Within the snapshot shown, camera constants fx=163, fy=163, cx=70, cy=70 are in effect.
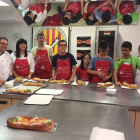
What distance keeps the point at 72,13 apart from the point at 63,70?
915 millimetres

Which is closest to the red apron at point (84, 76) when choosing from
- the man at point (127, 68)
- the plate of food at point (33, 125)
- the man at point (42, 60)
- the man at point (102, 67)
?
the man at point (102, 67)

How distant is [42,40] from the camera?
307 centimetres

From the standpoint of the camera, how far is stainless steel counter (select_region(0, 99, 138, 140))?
0.92 m

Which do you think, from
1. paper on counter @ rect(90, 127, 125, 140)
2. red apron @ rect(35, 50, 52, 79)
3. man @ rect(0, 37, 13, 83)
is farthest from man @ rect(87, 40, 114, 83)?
paper on counter @ rect(90, 127, 125, 140)

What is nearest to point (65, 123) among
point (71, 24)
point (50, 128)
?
point (50, 128)

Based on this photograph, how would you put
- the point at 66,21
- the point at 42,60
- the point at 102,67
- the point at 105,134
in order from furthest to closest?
the point at 42,60
the point at 102,67
the point at 66,21
the point at 105,134

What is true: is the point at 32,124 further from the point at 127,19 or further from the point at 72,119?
the point at 127,19

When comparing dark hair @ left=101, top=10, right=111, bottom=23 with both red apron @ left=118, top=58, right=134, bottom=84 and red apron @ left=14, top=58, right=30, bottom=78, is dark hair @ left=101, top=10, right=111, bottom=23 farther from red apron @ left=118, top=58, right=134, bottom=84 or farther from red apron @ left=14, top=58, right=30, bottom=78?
red apron @ left=14, top=58, right=30, bottom=78

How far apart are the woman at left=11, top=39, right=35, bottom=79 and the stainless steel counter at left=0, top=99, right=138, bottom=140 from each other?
1.35 metres

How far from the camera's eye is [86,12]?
2.19 m

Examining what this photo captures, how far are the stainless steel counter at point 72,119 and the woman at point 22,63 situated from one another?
4.44ft

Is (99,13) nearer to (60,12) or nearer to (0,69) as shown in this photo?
(60,12)

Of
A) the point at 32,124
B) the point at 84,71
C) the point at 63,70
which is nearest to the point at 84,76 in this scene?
the point at 84,71

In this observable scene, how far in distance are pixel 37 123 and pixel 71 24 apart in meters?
1.64
